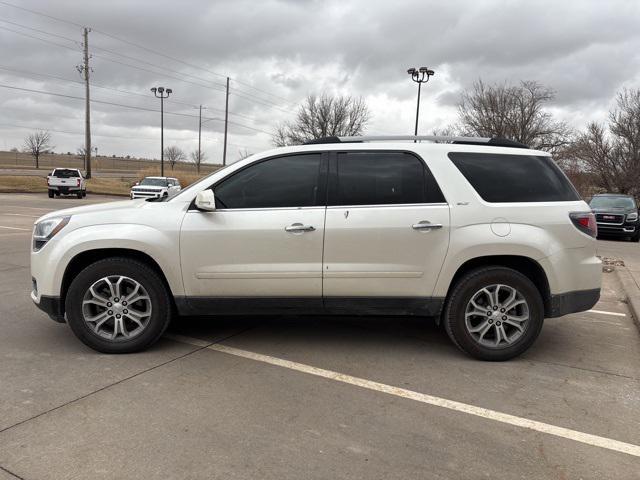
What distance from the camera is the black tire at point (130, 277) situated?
4.21 m

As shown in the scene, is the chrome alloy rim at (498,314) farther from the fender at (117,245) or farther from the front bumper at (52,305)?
the front bumper at (52,305)

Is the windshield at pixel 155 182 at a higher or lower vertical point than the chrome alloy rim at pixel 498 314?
higher

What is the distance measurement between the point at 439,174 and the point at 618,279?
5.87m

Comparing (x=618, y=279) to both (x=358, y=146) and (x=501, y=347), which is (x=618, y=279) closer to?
(x=501, y=347)

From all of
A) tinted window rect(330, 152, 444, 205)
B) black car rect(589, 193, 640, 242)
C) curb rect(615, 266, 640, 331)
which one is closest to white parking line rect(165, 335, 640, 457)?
tinted window rect(330, 152, 444, 205)

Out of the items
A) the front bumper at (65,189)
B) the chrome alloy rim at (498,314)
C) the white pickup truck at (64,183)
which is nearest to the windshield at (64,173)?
the white pickup truck at (64,183)

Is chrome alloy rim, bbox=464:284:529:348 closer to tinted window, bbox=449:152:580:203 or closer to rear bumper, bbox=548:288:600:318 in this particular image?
rear bumper, bbox=548:288:600:318

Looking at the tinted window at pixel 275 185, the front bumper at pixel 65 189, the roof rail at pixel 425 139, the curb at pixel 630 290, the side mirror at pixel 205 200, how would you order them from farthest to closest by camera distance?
the front bumper at pixel 65 189
the curb at pixel 630 290
the roof rail at pixel 425 139
the tinted window at pixel 275 185
the side mirror at pixel 205 200

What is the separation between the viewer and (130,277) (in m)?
4.23

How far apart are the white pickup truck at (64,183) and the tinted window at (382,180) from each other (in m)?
31.0

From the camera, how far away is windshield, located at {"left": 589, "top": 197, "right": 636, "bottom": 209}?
1752 cm

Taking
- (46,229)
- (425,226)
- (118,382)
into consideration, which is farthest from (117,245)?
(425,226)

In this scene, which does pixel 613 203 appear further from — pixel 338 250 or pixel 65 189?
pixel 65 189

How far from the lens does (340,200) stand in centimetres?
426
